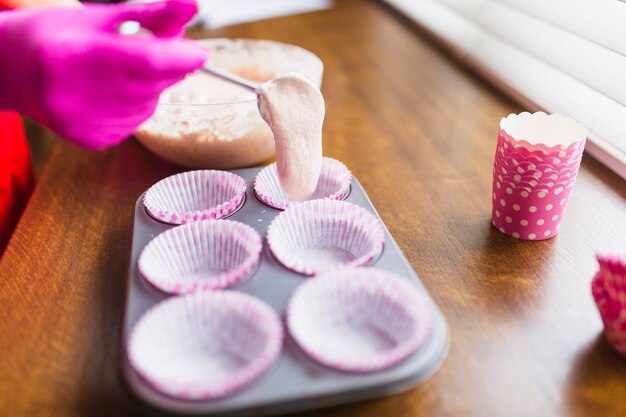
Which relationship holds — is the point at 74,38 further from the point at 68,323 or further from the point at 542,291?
the point at 542,291

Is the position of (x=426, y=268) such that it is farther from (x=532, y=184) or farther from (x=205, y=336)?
(x=205, y=336)

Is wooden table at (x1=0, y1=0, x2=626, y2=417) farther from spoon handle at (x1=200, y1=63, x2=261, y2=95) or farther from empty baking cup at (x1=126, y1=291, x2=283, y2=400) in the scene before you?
spoon handle at (x1=200, y1=63, x2=261, y2=95)

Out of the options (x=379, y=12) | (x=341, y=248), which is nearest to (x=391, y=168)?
(x=341, y=248)

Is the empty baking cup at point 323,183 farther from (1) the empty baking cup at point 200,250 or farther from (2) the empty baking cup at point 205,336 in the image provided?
(2) the empty baking cup at point 205,336

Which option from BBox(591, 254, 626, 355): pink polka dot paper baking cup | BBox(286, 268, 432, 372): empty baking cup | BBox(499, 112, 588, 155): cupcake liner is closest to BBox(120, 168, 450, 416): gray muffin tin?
BBox(286, 268, 432, 372): empty baking cup

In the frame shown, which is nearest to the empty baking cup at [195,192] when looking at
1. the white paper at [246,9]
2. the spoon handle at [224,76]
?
the spoon handle at [224,76]
